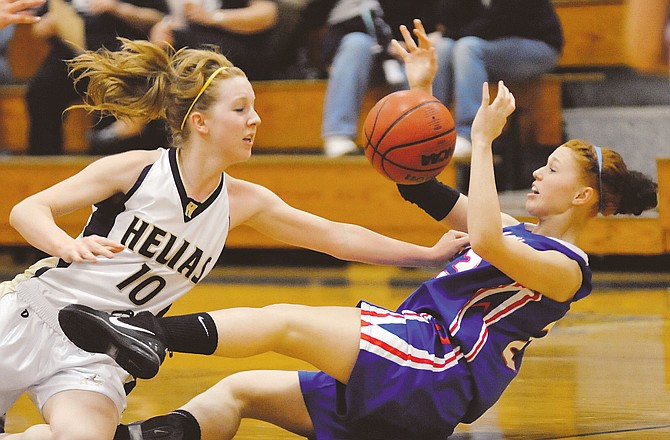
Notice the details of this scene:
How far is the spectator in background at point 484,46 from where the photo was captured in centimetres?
637

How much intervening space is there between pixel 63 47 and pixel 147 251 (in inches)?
195

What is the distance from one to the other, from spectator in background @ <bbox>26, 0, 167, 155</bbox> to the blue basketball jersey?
4.41 m

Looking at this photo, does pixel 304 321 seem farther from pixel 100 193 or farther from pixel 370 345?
pixel 100 193

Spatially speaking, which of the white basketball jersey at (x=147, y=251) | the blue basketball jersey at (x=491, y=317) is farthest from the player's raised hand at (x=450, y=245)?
the white basketball jersey at (x=147, y=251)

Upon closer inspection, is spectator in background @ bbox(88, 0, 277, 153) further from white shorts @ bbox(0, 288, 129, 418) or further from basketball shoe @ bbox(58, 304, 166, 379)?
basketball shoe @ bbox(58, 304, 166, 379)

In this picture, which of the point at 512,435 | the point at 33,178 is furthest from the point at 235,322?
the point at 33,178

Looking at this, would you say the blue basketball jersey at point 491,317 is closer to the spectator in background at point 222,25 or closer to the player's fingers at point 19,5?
the player's fingers at point 19,5

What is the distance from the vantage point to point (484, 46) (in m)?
6.44

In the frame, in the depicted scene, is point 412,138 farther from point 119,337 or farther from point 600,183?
point 119,337

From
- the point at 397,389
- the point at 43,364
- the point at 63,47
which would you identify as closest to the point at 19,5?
the point at 43,364

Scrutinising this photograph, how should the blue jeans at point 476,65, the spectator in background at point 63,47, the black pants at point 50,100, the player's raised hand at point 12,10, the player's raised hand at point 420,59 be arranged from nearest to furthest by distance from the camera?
1. the player's raised hand at point 12,10
2. the player's raised hand at point 420,59
3. the blue jeans at point 476,65
4. the spectator in background at point 63,47
5. the black pants at point 50,100

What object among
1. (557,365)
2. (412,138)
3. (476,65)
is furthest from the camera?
(476,65)

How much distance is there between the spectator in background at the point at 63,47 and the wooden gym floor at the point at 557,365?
180cm

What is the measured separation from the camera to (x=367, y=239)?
10.7 feet
